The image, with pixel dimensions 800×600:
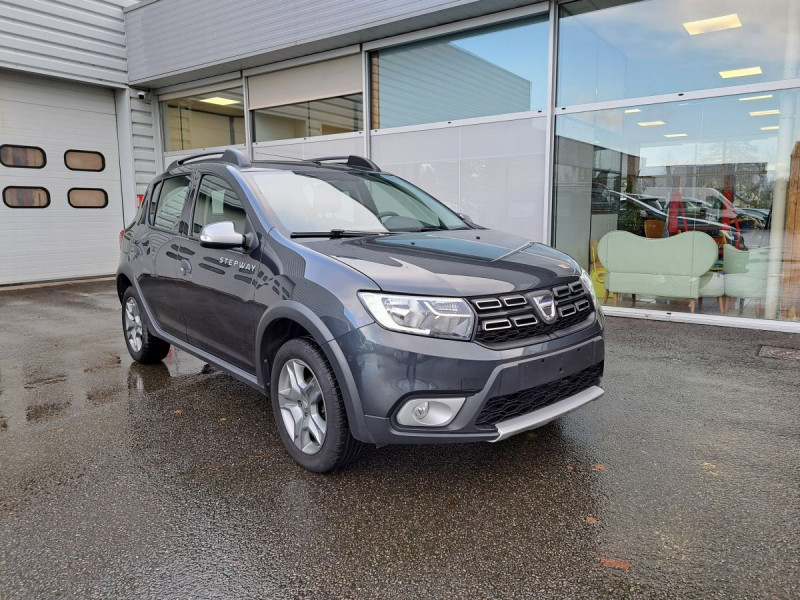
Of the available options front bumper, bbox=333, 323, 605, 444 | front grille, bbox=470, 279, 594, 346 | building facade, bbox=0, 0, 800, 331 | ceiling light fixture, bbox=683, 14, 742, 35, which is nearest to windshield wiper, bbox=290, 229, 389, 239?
front bumper, bbox=333, 323, 605, 444

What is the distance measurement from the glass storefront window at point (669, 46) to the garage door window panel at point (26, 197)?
Answer: 9.92 meters

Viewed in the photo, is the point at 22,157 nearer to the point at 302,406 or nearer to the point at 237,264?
the point at 237,264

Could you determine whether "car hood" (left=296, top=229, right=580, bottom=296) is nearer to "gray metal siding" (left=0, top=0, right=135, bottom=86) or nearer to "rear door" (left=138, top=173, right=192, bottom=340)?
"rear door" (left=138, top=173, right=192, bottom=340)

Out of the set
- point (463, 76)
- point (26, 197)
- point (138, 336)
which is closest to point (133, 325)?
point (138, 336)

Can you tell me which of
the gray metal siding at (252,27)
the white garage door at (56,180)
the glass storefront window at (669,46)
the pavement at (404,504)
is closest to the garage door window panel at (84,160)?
the white garage door at (56,180)

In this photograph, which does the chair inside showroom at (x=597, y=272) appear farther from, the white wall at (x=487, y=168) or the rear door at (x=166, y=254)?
the rear door at (x=166, y=254)

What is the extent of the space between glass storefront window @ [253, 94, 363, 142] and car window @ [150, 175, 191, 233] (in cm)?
548

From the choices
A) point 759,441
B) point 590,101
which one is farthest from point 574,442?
point 590,101

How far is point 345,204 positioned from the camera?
3771 millimetres

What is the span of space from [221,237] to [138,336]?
244cm

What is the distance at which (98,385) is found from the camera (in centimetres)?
479

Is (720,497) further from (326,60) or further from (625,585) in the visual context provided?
(326,60)

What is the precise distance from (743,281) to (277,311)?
6.06 metres

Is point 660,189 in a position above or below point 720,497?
above
